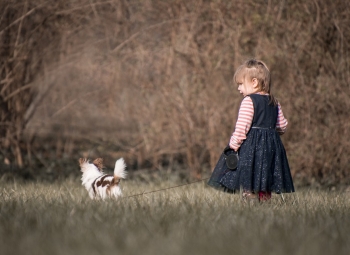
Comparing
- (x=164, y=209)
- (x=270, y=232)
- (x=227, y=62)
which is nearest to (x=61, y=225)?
(x=164, y=209)

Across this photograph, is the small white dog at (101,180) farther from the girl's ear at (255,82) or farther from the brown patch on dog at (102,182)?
the girl's ear at (255,82)

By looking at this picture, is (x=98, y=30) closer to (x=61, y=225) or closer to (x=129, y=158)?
(x=129, y=158)

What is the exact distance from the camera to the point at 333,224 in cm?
393

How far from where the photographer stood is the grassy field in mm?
3162

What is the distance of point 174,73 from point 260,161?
10.4 feet

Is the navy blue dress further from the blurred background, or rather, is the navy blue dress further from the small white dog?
the blurred background

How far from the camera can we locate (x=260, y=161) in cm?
521

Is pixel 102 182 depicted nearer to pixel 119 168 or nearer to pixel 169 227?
pixel 119 168

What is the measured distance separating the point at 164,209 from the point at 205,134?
3758mm

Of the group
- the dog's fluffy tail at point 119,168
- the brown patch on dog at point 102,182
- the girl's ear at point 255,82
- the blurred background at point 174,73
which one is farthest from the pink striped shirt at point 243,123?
the blurred background at point 174,73

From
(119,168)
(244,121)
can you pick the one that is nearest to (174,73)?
(244,121)

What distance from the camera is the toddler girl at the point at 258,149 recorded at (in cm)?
518

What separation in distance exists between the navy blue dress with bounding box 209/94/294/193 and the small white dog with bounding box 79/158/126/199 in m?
0.78

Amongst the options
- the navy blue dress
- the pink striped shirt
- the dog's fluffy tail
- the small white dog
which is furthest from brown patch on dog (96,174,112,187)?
the pink striped shirt
